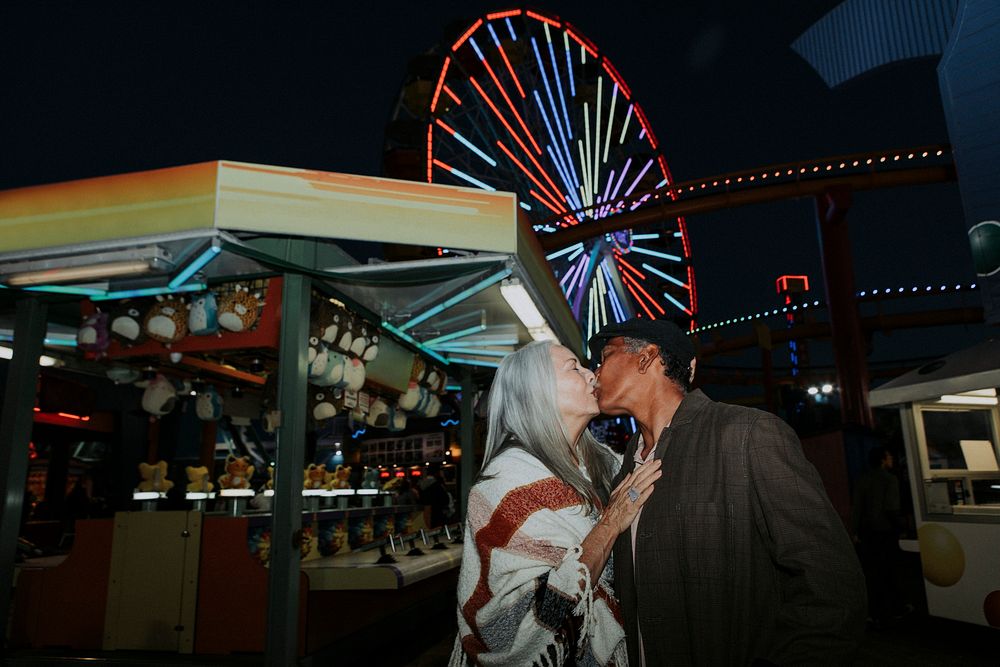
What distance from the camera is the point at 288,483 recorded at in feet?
12.2

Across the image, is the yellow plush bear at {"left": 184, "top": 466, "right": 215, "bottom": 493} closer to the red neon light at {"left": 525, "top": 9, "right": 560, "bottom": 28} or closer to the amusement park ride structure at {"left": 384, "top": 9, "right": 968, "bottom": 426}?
the amusement park ride structure at {"left": 384, "top": 9, "right": 968, "bottom": 426}

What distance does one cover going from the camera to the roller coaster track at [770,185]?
48.1 ft

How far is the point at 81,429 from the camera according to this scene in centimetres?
1232

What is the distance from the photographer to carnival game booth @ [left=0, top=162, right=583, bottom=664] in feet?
10.3

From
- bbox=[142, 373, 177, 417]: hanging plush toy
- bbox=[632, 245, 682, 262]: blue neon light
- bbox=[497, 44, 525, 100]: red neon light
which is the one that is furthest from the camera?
bbox=[632, 245, 682, 262]: blue neon light

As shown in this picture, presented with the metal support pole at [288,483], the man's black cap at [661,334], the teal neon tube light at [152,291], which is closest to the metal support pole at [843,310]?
the metal support pole at [288,483]

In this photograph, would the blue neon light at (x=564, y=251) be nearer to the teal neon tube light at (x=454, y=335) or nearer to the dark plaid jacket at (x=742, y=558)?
the teal neon tube light at (x=454, y=335)

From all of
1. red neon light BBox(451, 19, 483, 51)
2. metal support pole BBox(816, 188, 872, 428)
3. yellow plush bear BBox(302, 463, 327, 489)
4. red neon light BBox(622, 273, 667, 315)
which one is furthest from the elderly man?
metal support pole BBox(816, 188, 872, 428)

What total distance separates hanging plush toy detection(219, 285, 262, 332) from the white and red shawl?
9.24 feet

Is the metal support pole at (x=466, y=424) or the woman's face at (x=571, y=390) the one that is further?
the metal support pole at (x=466, y=424)

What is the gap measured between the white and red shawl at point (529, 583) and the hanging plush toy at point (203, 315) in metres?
2.88

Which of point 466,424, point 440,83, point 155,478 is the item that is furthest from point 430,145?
point 155,478

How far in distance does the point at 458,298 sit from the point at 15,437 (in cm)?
273

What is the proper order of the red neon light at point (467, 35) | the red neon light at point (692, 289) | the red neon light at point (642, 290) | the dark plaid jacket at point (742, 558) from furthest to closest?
the red neon light at point (692, 289)
the red neon light at point (642, 290)
the red neon light at point (467, 35)
the dark plaid jacket at point (742, 558)
